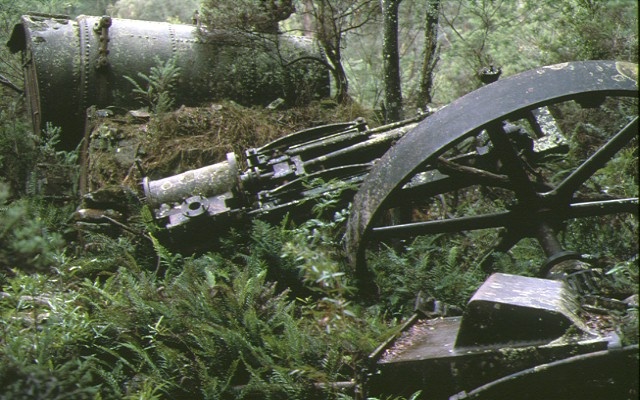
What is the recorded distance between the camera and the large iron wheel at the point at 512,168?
12.8 feet

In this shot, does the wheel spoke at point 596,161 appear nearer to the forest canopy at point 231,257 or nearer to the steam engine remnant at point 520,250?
the steam engine remnant at point 520,250

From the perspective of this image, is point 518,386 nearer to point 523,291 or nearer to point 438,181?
point 523,291

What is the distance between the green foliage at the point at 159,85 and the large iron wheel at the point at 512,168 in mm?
3516

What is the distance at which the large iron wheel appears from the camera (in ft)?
12.8

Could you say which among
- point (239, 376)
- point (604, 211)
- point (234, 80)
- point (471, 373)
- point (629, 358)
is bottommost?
point (239, 376)

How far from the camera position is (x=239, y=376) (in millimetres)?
3990

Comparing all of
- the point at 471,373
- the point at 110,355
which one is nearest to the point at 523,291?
the point at 471,373

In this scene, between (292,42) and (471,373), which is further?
(292,42)

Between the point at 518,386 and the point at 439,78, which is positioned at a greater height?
the point at 439,78

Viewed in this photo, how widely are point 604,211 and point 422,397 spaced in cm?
173

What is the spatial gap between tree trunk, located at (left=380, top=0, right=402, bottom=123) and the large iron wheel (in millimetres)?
1779

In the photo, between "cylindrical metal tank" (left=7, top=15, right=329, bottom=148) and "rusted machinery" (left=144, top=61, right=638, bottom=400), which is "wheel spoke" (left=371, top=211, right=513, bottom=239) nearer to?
"rusted machinery" (left=144, top=61, right=638, bottom=400)

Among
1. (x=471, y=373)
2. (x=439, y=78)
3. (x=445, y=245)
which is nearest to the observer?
(x=471, y=373)

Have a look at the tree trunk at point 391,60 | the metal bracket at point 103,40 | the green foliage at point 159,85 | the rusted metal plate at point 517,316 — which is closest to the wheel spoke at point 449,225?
the rusted metal plate at point 517,316
